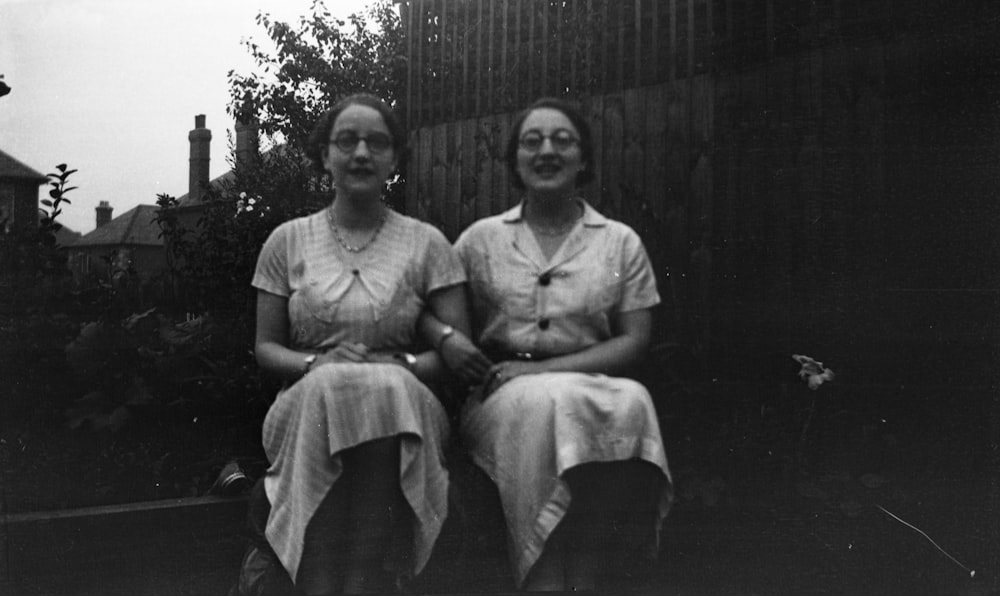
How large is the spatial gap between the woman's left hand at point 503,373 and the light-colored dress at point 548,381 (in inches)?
1.4

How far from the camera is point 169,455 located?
2.89 metres

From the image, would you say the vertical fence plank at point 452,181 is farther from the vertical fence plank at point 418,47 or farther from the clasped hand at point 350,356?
the clasped hand at point 350,356

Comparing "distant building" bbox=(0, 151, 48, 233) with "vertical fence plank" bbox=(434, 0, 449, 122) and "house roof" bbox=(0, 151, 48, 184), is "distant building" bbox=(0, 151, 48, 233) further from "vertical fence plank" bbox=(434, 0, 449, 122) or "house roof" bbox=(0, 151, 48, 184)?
"vertical fence plank" bbox=(434, 0, 449, 122)

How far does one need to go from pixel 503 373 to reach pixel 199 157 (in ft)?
4.72

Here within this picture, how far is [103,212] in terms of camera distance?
9.29ft

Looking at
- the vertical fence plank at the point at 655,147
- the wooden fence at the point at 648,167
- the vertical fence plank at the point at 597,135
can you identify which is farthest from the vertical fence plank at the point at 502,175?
the vertical fence plank at the point at 655,147

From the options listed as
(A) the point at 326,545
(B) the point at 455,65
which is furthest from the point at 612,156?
(A) the point at 326,545

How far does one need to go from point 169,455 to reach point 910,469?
2.47 m

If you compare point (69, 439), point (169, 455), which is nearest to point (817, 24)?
point (169, 455)

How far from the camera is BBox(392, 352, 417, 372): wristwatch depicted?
2.22 metres

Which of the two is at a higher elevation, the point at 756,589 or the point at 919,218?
the point at 919,218

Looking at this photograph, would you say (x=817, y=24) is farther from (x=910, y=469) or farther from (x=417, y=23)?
(x=417, y=23)

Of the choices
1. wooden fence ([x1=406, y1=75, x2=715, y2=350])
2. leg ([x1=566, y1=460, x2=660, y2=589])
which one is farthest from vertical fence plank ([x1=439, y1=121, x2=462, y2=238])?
leg ([x1=566, y1=460, x2=660, y2=589])

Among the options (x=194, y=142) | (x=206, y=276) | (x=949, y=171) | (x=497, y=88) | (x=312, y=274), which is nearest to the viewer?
(x=312, y=274)
